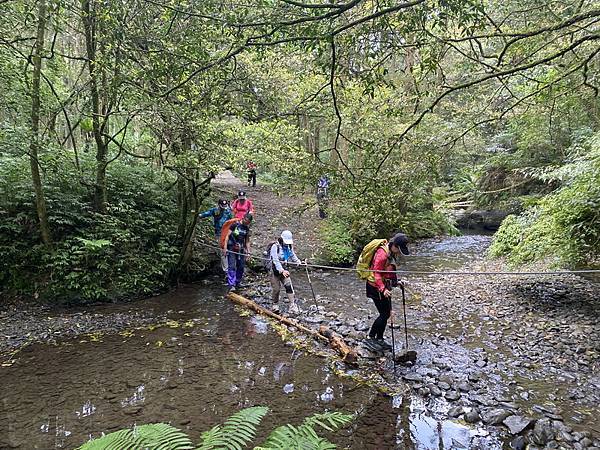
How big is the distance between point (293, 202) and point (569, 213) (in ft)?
50.8

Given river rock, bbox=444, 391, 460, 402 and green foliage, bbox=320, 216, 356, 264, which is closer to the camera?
river rock, bbox=444, 391, 460, 402

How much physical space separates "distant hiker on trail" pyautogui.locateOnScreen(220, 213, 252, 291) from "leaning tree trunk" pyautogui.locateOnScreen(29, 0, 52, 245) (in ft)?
14.2

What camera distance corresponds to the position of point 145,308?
10117 millimetres

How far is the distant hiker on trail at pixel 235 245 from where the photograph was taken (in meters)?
11.3

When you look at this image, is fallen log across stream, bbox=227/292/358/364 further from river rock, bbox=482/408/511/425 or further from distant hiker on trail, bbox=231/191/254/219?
distant hiker on trail, bbox=231/191/254/219

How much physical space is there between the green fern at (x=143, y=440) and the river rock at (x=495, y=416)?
12.8ft

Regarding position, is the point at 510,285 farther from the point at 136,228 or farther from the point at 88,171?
the point at 88,171

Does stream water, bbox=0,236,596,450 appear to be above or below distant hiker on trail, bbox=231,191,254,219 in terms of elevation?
below

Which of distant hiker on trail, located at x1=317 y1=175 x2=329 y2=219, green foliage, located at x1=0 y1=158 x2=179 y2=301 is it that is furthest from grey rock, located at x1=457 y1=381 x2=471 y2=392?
green foliage, located at x1=0 y1=158 x2=179 y2=301

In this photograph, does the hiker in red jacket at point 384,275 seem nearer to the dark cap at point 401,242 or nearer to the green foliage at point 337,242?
the dark cap at point 401,242

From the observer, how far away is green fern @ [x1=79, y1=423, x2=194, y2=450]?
123 inches

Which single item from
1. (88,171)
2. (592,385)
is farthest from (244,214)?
(592,385)

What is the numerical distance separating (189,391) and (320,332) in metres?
2.85

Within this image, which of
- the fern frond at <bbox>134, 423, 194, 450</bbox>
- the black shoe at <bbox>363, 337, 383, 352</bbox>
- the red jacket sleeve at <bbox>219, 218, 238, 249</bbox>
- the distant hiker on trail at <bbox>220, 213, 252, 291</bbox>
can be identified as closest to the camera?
the fern frond at <bbox>134, 423, 194, 450</bbox>
